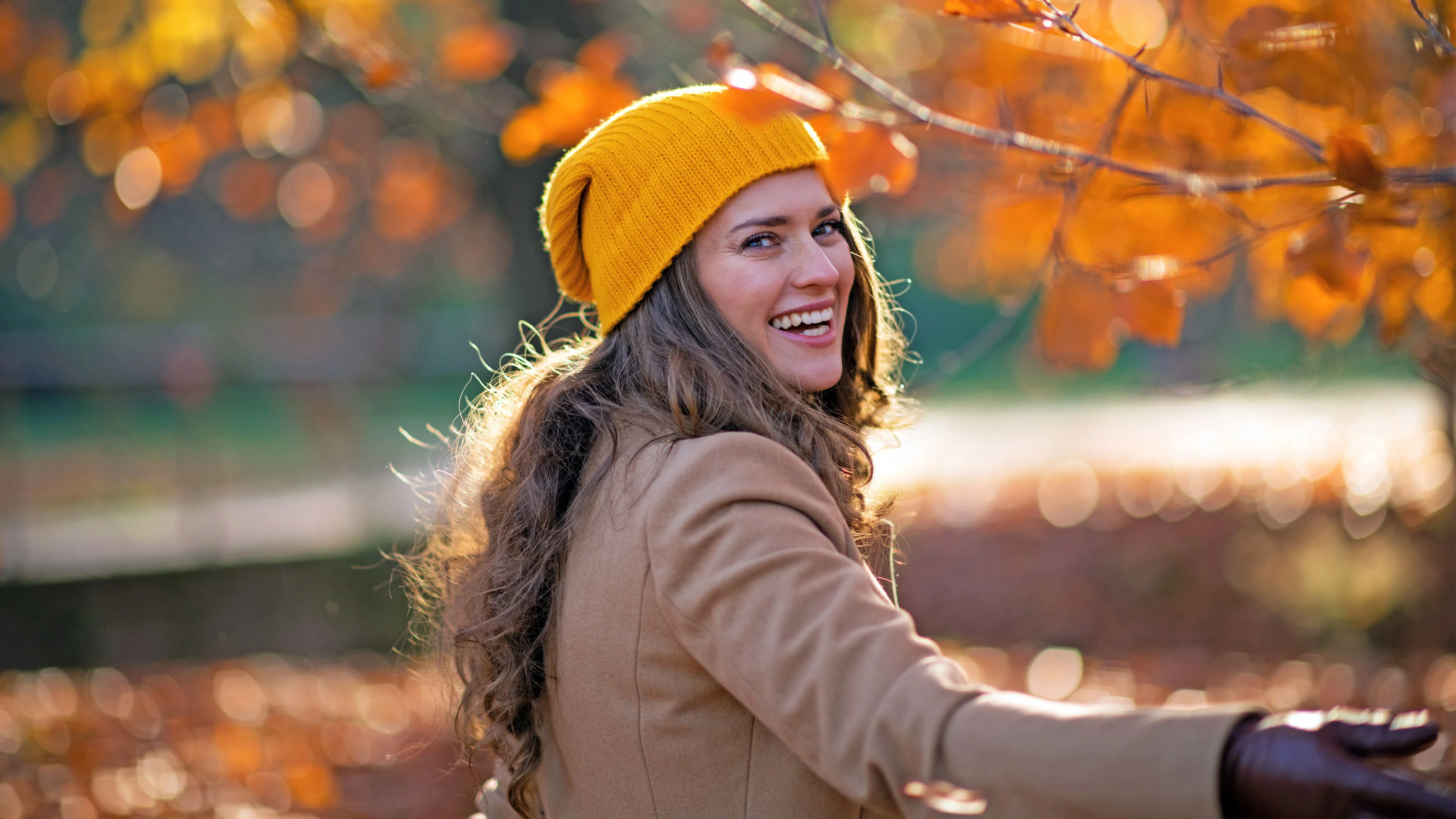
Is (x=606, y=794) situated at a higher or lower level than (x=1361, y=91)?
lower

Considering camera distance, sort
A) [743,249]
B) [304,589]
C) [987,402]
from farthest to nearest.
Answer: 1. [987,402]
2. [304,589]
3. [743,249]

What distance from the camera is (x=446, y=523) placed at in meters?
2.57

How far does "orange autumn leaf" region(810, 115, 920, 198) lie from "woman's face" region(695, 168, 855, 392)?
0.07 metres

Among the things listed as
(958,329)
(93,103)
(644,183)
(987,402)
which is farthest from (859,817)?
(958,329)

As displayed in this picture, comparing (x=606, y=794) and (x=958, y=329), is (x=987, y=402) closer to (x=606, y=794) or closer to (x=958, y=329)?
(x=958, y=329)

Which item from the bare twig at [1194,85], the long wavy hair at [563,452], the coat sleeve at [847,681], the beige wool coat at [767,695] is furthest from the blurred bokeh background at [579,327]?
the coat sleeve at [847,681]

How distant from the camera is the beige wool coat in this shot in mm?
1288

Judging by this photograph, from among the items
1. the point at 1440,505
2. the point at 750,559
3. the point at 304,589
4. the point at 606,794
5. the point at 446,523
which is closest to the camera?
the point at 750,559

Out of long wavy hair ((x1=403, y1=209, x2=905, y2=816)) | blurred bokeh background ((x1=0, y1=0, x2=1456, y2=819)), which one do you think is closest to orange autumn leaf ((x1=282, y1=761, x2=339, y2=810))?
blurred bokeh background ((x1=0, y1=0, x2=1456, y2=819))

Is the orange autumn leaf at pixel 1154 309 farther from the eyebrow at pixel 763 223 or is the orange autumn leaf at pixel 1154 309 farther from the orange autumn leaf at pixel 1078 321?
the eyebrow at pixel 763 223

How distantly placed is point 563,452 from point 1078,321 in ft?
4.52

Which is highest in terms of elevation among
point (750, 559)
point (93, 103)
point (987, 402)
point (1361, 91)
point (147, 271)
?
point (1361, 91)

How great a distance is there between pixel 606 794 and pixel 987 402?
16909mm

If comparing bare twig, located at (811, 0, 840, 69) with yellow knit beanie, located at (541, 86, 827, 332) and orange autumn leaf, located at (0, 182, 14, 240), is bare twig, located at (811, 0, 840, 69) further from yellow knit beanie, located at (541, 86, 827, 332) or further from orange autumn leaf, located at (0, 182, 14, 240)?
orange autumn leaf, located at (0, 182, 14, 240)
